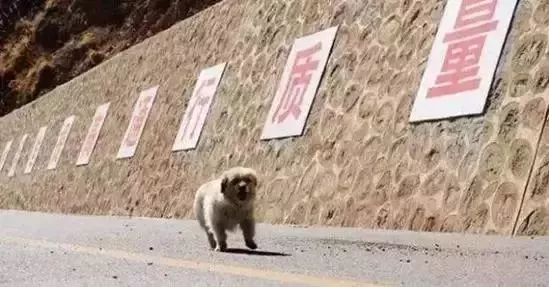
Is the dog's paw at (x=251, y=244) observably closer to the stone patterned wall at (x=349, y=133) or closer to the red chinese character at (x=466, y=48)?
the stone patterned wall at (x=349, y=133)

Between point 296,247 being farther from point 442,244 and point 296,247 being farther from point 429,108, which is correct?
point 429,108

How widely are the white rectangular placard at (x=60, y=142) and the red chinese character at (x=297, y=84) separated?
15.5 metres

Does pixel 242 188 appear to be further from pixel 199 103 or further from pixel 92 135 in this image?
pixel 92 135

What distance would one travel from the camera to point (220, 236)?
9508 mm

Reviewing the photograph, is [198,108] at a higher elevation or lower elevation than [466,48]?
higher

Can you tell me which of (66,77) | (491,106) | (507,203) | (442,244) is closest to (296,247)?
(442,244)

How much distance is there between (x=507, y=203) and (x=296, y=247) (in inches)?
94.7

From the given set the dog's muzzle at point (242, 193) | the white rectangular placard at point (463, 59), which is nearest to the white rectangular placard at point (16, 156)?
the white rectangular placard at point (463, 59)

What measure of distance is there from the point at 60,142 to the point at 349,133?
18790 millimetres

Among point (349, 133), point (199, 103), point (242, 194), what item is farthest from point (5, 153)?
point (242, 194)

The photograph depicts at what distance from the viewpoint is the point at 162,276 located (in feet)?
22.6

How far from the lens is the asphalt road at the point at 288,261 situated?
6.38 m

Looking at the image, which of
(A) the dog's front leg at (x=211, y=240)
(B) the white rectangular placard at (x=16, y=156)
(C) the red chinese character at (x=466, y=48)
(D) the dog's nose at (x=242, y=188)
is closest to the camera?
(D) the dog's nose at (x=242, y=188)

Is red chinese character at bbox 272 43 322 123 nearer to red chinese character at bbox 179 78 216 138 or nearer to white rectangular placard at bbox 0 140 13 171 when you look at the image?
red chinese character at bbox 179 78 216 138
